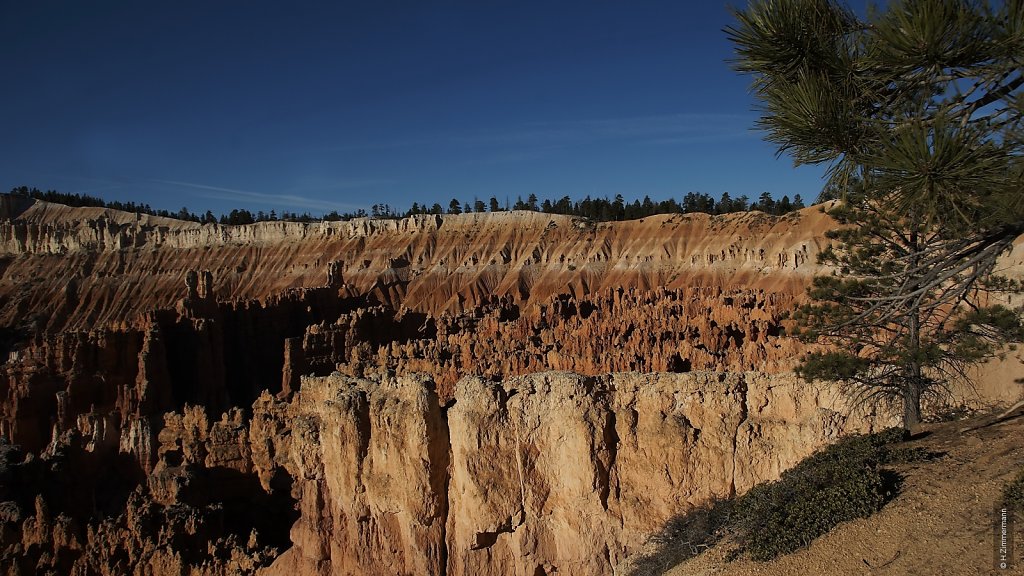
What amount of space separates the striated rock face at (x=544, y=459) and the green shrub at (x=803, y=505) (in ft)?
3.33

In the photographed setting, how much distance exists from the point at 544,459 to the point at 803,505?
17.5ft

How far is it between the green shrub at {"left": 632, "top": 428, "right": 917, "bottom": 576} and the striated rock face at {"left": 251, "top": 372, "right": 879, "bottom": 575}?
1.01 m

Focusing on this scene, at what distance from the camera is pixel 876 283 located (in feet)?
33.4

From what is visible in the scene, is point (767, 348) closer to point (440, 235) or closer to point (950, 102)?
point (950, 102)

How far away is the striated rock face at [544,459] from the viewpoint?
1153cm

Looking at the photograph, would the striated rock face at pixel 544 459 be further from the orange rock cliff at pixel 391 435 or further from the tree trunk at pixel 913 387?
the tree trunk at pixel 913 387

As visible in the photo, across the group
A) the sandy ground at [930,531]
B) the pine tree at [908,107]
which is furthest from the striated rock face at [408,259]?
the pine tree at [908,107]

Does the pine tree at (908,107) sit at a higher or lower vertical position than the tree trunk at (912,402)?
higher

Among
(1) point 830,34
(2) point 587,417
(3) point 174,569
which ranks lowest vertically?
(3) point 174,569

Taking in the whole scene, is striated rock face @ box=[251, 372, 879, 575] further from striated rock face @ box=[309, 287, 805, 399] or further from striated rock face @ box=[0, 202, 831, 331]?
striated rock face @ box=[0, 202, 831, 331]

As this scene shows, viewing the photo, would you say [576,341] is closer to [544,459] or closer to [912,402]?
[544,459]

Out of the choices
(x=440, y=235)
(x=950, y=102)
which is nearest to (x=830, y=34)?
(x=950, y=102)

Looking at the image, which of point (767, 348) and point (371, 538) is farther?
point (767, 348)

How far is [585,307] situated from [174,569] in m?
27.4
